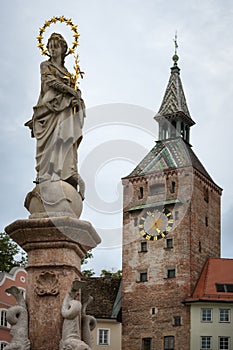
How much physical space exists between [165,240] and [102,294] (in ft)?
22.9

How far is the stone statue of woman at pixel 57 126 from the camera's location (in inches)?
372

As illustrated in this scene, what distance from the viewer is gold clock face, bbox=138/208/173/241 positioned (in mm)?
67688

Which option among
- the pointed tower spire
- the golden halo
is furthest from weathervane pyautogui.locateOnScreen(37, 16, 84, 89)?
the pointed tower spire

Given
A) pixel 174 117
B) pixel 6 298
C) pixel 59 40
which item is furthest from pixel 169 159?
pixel 59 40

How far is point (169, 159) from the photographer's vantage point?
234 feet

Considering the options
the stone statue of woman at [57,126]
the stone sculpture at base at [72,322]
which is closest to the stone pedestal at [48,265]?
the stone sculpture at base at [72,322]

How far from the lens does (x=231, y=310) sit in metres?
61.6

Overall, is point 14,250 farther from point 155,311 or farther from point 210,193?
point 210,193

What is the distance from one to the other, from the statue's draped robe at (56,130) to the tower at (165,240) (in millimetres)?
51454

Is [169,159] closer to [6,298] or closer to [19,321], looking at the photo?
[6,298]

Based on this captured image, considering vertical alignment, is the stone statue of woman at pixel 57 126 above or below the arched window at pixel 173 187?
below

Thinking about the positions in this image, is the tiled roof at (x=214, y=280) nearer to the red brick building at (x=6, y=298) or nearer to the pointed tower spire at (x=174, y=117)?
the pointed tower spire at (x=174, y=117)

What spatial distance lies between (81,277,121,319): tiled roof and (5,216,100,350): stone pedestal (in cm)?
5340

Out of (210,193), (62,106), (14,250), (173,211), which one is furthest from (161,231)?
(62,106)
